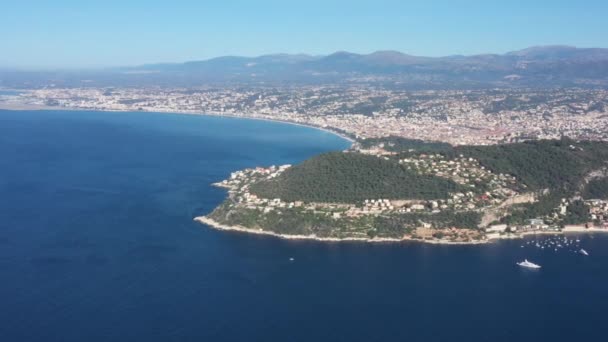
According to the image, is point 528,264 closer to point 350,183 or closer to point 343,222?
point 343,222

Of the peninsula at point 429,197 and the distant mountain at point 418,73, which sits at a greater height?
the distant mountain at point 418,73

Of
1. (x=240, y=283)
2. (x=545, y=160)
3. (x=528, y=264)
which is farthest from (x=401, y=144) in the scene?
(x=240, y=283)

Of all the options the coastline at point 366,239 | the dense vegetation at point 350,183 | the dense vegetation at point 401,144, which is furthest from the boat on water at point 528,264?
the dense vegetation at point 401,144

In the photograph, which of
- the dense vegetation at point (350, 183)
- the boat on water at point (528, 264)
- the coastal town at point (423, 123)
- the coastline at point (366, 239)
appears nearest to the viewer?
the boat on water at point (528, 264)

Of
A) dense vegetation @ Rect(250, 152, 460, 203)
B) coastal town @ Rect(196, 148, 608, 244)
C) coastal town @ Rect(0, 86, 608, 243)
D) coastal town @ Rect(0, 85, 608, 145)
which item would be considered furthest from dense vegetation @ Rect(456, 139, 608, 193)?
coastal town @ Rect(0, 85, 608, 145)

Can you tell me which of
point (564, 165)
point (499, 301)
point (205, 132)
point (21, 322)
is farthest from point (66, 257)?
point (205, 132)

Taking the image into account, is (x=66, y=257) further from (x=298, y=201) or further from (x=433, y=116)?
(x=433, y=116)

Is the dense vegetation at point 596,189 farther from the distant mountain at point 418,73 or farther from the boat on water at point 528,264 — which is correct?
the distant mountain at point 418,73
